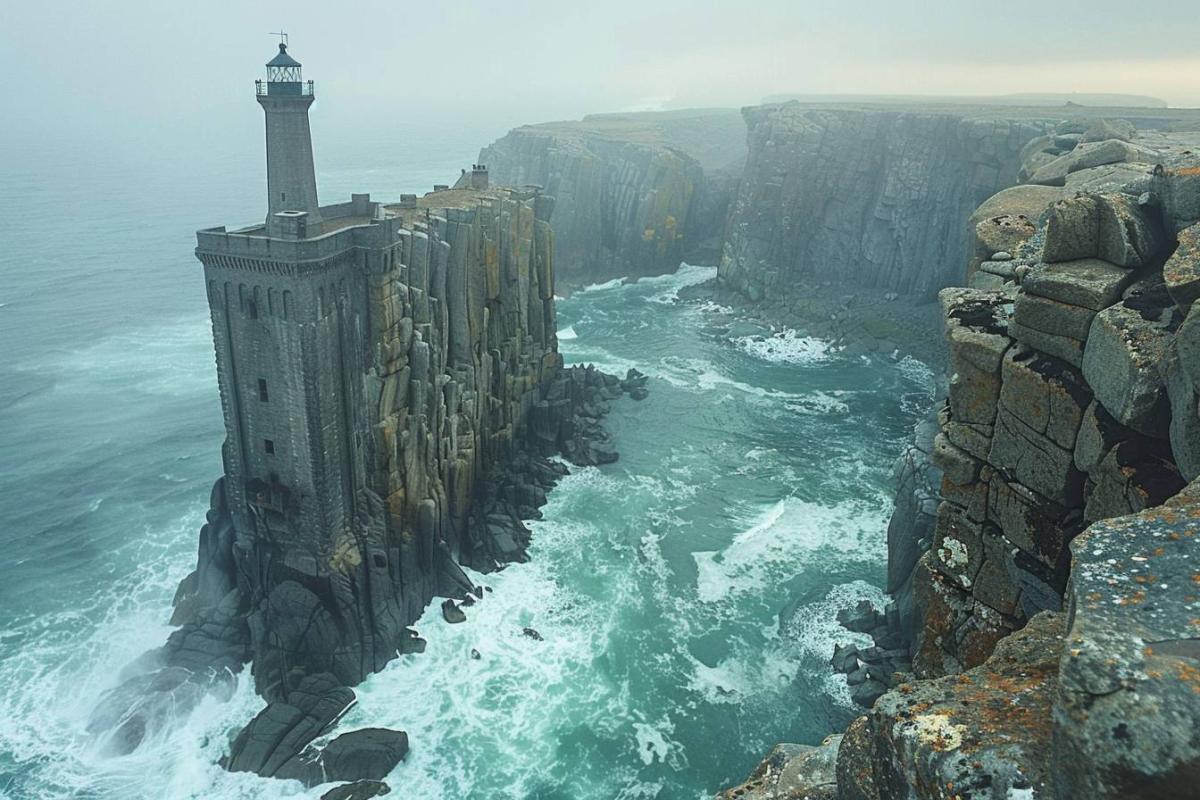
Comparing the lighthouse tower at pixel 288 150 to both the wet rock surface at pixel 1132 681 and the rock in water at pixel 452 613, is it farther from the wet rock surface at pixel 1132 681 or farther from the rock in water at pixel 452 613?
the wet rock surface at pixel 1132 681

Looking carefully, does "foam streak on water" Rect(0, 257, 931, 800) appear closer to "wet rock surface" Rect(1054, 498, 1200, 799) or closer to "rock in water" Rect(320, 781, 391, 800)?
"rock in water" Rect(320, 781, 391, 800)

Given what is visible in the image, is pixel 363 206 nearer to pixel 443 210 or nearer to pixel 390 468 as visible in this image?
pixel 443 210

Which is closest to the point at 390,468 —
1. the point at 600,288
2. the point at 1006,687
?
the point at 1006,687

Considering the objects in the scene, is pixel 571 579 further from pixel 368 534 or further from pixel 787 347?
pixel 787 347

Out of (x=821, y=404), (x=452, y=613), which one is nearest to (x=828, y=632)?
(x=452, y=613)

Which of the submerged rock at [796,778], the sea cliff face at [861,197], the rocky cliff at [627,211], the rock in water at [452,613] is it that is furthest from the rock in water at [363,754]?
the rocky cliff at [627,211]
